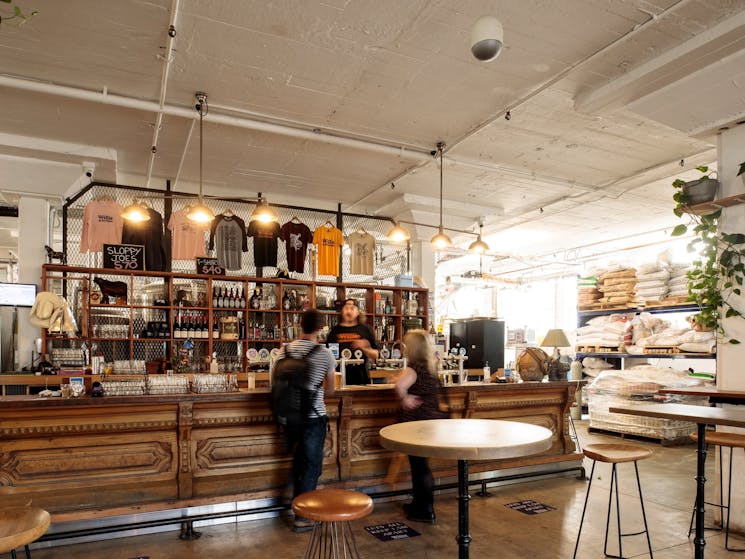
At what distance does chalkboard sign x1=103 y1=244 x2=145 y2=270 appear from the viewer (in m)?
7.45

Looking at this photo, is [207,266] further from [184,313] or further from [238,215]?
[238,215]

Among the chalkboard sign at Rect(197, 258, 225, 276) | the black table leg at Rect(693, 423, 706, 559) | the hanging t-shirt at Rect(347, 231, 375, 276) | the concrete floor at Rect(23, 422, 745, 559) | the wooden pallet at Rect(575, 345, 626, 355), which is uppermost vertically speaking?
the hanging t-shirt at Rect(347, 231, 375, 276)

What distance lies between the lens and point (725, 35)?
4039 millimetres

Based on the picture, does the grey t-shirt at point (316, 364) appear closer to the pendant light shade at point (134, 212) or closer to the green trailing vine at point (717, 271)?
the pendant light shade at point (134, 212)

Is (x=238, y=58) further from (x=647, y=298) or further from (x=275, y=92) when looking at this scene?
(x=647, y=298)

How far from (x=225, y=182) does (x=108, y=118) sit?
8.59 feet

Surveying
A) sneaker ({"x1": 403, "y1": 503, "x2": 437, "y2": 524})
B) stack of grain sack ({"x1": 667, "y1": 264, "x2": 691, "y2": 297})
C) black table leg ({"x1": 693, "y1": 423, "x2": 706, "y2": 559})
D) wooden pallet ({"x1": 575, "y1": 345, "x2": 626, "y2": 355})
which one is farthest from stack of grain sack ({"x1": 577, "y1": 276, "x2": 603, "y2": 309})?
black table leg ({"x1": 693, "y1": 423, "x2": 706, "y2": 559})

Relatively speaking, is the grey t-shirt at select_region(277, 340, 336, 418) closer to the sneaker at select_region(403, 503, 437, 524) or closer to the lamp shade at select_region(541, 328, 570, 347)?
the sneaker at select_region(403, 503, 437, 524)

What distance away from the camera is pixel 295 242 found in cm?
852

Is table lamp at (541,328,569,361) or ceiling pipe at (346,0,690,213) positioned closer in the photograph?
ceiling pipe at (346,0,690,213)

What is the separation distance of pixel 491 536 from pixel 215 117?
483 centimetres

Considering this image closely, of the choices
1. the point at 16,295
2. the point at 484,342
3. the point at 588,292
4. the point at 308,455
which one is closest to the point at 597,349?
the point at 588,292

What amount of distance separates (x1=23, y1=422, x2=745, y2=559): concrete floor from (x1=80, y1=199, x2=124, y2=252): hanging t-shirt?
4518mm

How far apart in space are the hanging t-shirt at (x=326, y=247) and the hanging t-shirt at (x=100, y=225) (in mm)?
2916
